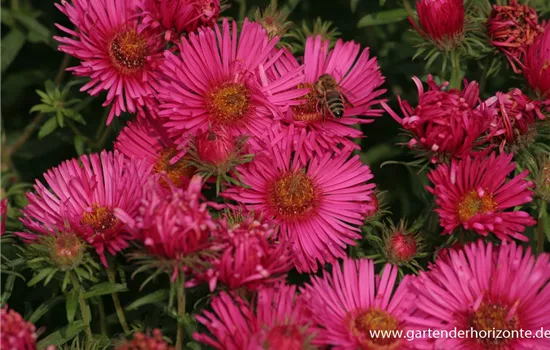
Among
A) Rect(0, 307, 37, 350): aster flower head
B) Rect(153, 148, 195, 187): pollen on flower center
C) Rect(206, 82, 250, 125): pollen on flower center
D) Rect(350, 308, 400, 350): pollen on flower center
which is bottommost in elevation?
Rect(350, 308, 400, 350): pollen on flower center

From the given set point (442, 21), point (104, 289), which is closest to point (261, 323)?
point (104, 289)

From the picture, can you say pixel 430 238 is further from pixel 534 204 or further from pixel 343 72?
pixel 343 72

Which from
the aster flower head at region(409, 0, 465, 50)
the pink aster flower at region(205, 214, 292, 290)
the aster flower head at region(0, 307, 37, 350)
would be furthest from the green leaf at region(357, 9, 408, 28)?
the aster flower head at region(0, 307, 37, 350)

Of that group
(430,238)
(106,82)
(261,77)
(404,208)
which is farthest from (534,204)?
(106,82)

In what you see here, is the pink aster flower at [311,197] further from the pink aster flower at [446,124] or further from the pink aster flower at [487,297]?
the pink aster flower at [487,297]

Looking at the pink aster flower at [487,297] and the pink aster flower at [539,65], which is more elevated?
the pink aster flower at [539,65]

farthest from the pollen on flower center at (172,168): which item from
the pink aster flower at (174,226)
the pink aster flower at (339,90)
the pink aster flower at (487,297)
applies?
the pink aster flower at (487,297)

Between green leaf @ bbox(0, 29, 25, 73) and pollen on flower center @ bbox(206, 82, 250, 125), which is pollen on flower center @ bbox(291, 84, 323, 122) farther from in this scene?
green leaf @ bbox(0, 29, 25, 73)
